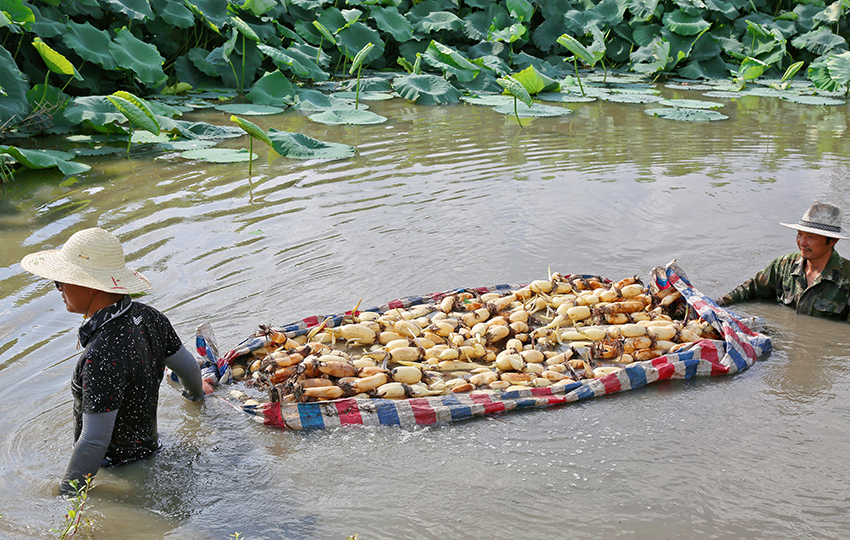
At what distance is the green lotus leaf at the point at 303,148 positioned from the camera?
7.25 metres

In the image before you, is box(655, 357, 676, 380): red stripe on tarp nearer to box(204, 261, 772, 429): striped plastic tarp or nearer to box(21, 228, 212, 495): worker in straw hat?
box(204, 261, 772, 429): striped plastic tarp

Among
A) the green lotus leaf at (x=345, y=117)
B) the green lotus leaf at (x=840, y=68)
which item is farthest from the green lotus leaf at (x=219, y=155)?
the green lotus leaf at (x=840, y=68)

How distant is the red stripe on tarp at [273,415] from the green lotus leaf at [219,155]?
4501 mm

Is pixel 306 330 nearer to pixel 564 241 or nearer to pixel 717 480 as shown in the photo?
pixel 717 480

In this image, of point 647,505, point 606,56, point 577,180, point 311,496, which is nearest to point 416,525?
point 311,496

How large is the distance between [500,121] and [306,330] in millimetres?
7221

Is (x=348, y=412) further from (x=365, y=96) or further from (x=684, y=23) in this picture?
(x=684, y=23)

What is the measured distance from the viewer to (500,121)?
1029 centimetres

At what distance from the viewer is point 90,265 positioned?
2447 millimetres

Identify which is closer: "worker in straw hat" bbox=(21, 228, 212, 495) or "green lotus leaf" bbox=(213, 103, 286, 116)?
"worker in straw hat" bbox=(21, 228, 212, 495)

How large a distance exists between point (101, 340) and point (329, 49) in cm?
1271

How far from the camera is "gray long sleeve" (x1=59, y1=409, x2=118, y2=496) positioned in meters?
2.41

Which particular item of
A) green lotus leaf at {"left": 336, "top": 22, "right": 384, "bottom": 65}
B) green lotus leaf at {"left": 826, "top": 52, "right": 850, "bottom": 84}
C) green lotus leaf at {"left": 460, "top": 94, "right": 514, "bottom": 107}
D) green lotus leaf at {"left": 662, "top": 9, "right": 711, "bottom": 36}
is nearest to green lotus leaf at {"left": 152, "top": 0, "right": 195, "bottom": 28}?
green lotus leaf at {"left": 336, "top": 22, "right": 384, "bottom": 65}

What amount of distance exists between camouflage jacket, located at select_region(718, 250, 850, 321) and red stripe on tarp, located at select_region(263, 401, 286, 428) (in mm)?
2945
